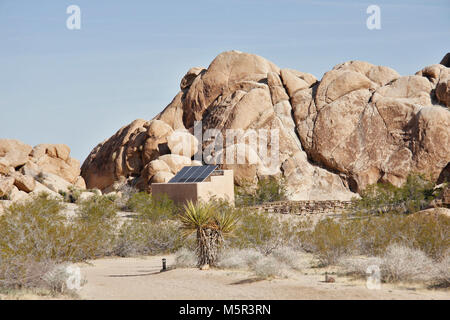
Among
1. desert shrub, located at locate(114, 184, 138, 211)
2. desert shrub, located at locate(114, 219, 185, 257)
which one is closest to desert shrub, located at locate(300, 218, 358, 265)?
desert shrub, located at locate(114, 219, 185, 257)

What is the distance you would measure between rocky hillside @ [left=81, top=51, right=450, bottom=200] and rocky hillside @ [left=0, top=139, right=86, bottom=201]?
411 cm

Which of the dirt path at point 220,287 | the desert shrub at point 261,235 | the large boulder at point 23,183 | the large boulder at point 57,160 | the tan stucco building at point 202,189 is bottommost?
the dirt path at point 220,287

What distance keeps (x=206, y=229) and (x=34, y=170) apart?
28480 mm

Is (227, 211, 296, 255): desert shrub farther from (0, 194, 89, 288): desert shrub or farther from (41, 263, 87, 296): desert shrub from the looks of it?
(41, 263, 87, 296): desert shrub

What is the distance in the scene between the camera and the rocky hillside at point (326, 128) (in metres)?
36.0

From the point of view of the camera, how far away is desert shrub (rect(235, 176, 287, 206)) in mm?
33594

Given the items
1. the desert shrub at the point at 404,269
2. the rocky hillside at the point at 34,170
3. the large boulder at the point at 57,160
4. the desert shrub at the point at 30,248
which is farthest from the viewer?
the large boulder at the point at 57,160

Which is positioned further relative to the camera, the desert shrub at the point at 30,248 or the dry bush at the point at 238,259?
the dry bush at the point at 238,259

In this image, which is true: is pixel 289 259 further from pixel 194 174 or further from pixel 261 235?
pixel 194 174

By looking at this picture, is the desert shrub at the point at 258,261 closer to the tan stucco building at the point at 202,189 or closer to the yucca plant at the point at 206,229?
the yucca plant at the point at 206,229

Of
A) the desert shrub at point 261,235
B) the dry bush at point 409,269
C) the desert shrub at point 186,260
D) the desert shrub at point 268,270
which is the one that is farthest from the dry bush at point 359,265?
the desert shrub at point 186,260

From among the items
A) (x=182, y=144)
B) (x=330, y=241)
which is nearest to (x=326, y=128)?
(x=182, y=144)

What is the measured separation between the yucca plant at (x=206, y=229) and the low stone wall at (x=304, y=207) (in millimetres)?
14666

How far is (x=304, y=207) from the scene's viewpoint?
100.0 feet
